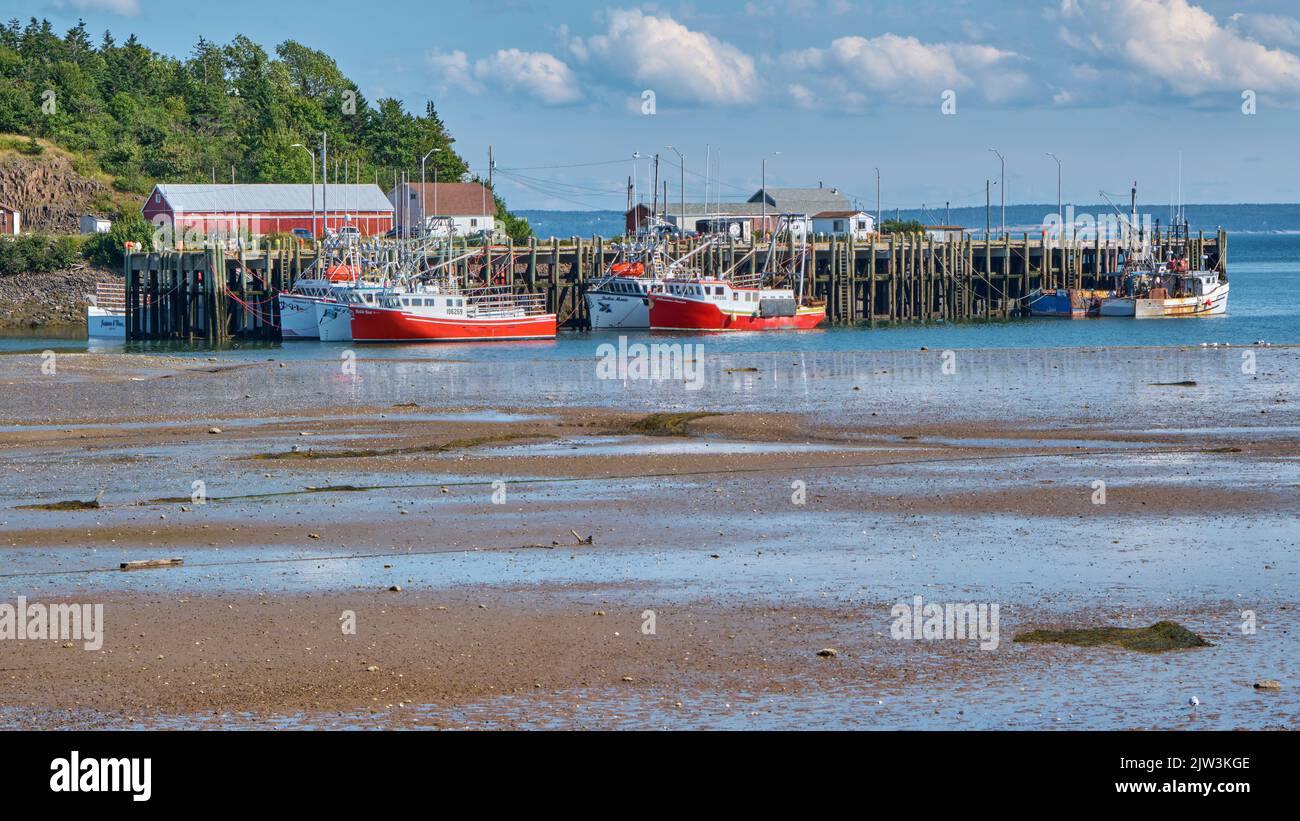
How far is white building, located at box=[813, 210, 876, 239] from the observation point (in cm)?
14025

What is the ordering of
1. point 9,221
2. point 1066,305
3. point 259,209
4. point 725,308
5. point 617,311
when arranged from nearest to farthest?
point 725,308 → point 617,311 → point 1066,305 → point 259,209 → point 9,221

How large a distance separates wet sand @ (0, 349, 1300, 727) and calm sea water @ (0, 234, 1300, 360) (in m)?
30.7

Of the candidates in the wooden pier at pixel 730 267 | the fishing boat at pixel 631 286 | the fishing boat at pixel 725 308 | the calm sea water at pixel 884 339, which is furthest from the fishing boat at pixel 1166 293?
the fishing boat at pixel 631 286

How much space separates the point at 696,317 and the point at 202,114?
75105 millimetres

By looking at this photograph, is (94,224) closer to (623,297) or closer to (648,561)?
(623,297)

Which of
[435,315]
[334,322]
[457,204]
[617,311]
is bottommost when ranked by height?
[334,322]

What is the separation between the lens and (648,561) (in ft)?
58.5

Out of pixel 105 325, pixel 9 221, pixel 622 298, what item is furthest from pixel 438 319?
pixel 9 221

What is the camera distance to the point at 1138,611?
15.1 m

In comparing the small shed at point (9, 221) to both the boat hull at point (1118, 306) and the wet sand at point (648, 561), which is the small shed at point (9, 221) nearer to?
the boat hull at point (1118, 306)

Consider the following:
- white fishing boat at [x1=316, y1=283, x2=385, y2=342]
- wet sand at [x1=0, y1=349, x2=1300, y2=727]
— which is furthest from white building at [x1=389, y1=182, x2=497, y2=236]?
wet sand at [x1=0, y1=349, x2=1300, y2=727]

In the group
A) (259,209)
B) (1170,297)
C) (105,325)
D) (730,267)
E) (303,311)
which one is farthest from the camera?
(259,209)

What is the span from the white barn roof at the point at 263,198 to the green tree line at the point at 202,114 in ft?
22.2
